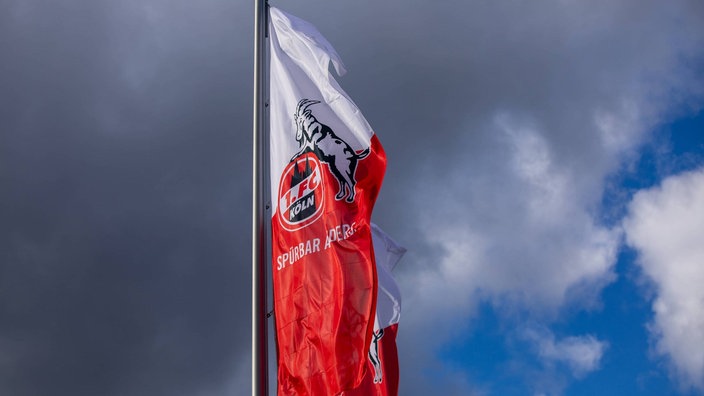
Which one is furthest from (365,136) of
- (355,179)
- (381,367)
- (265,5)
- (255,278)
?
→ (381,367)

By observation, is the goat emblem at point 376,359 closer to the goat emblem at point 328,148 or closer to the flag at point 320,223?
the flag at point 320,223

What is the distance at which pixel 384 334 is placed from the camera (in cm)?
3459

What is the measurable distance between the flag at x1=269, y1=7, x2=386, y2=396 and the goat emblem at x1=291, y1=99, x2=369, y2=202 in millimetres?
21

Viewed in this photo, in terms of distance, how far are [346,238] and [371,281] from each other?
3.48ft

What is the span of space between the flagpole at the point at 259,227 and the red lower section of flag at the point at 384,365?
493 inches

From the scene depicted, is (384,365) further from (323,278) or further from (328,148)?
(323,278)

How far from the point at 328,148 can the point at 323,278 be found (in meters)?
2.84

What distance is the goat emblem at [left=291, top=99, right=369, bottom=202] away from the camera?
59.6 feet

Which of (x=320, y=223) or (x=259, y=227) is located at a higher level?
(x=259, y=227)

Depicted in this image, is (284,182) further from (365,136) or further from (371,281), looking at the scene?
(371,281)

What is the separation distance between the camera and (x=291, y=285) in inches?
707

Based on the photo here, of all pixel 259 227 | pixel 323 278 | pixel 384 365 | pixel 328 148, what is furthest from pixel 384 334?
pixel 323 278

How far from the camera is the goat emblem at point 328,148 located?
18.2 metres

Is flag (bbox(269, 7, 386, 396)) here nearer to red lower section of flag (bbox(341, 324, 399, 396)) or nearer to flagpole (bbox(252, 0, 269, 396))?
flagpole (bbox(252, 0, 269, 396))
